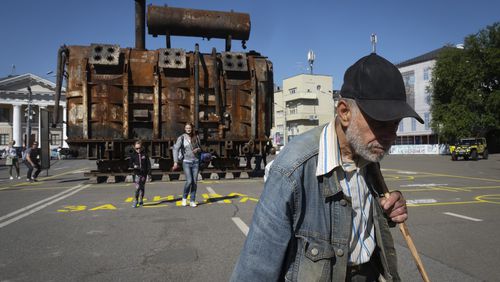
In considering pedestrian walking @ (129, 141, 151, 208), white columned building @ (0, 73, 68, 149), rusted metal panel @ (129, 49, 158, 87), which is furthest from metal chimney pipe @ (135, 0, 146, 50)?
white columned building @ (0, 73, 68, 149)

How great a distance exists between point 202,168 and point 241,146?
1.81 metres

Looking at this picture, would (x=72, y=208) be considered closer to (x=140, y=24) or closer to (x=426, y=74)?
(x=140, y=24)

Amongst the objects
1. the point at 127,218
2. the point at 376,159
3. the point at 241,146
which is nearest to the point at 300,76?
the point at 241,146

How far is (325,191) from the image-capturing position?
158 centimetres

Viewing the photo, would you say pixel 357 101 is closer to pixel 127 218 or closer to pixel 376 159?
pixel 376 159

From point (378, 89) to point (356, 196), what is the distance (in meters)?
0.51

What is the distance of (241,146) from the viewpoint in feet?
48.3

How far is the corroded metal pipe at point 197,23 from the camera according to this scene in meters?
14.5

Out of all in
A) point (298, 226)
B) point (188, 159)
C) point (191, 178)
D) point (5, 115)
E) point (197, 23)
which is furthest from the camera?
point (5, 115)

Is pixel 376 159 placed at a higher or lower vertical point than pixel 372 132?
lower

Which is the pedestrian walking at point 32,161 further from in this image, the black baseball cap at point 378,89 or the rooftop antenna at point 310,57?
the rooftop antenna at point 310,57

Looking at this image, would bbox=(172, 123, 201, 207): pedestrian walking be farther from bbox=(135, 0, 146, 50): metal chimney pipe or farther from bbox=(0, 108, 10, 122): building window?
bbox=(0, 108, 10, 122): building window

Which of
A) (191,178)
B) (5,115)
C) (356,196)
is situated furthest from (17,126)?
(356,196)

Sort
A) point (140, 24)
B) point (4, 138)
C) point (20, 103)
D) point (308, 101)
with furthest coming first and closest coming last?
point (308, 101) < point (4, 138) < point (20, 103) < point (140, 24)
